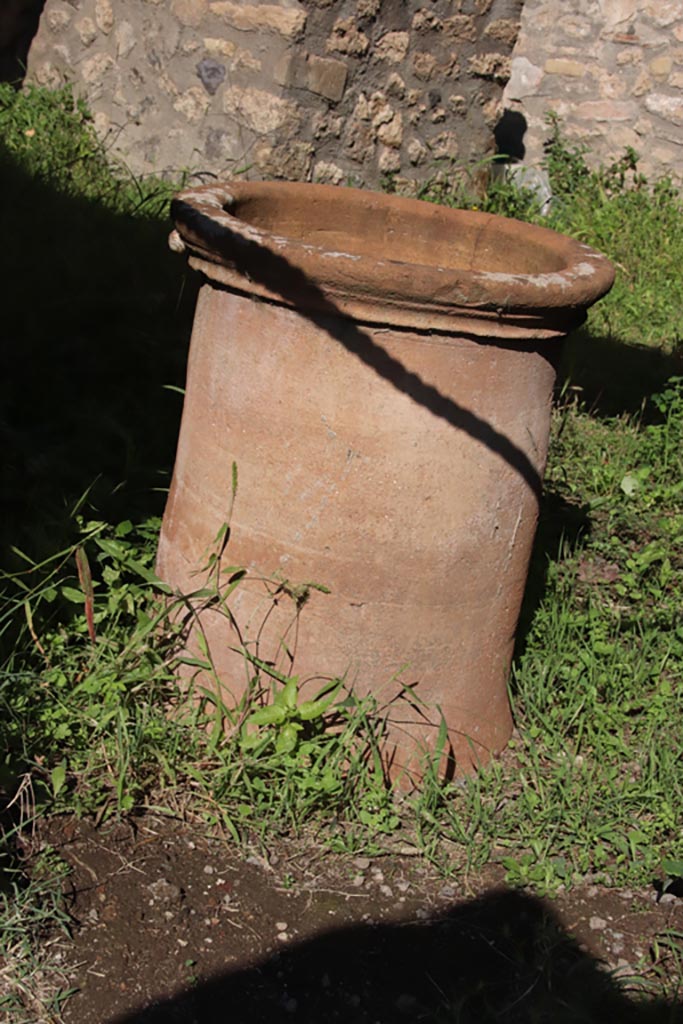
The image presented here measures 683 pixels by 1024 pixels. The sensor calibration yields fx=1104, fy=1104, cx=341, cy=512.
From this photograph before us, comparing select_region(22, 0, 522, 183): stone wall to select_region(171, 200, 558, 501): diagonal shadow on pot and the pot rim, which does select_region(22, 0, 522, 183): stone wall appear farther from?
select_region(171, 200, 558, 501): diagonal shadow on pot

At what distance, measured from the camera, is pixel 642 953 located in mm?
2367

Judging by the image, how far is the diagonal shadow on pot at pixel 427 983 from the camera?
210cm

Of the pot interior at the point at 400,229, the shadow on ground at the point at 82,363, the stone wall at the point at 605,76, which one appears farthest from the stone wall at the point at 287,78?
the pot interior at the point at 400,229

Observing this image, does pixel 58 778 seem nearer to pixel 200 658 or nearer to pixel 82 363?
pixel 200 658

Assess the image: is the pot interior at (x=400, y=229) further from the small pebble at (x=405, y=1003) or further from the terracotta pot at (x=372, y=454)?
the small pebble at (x=405, y=1003)

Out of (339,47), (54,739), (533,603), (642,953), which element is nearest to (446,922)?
(642,953)

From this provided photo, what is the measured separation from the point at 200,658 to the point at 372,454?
693mm

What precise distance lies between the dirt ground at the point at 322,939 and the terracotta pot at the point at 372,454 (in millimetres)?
389

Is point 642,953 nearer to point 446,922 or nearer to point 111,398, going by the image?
point 446,922

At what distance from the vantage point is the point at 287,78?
5.01m

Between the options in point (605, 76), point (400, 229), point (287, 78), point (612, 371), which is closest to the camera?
point (400, 229)

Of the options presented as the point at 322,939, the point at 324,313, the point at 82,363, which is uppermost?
Answer: the point at 324,313

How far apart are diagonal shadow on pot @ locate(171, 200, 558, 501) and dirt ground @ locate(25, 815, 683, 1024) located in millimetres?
1027

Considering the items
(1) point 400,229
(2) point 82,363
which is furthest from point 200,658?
(2) point 82,363
